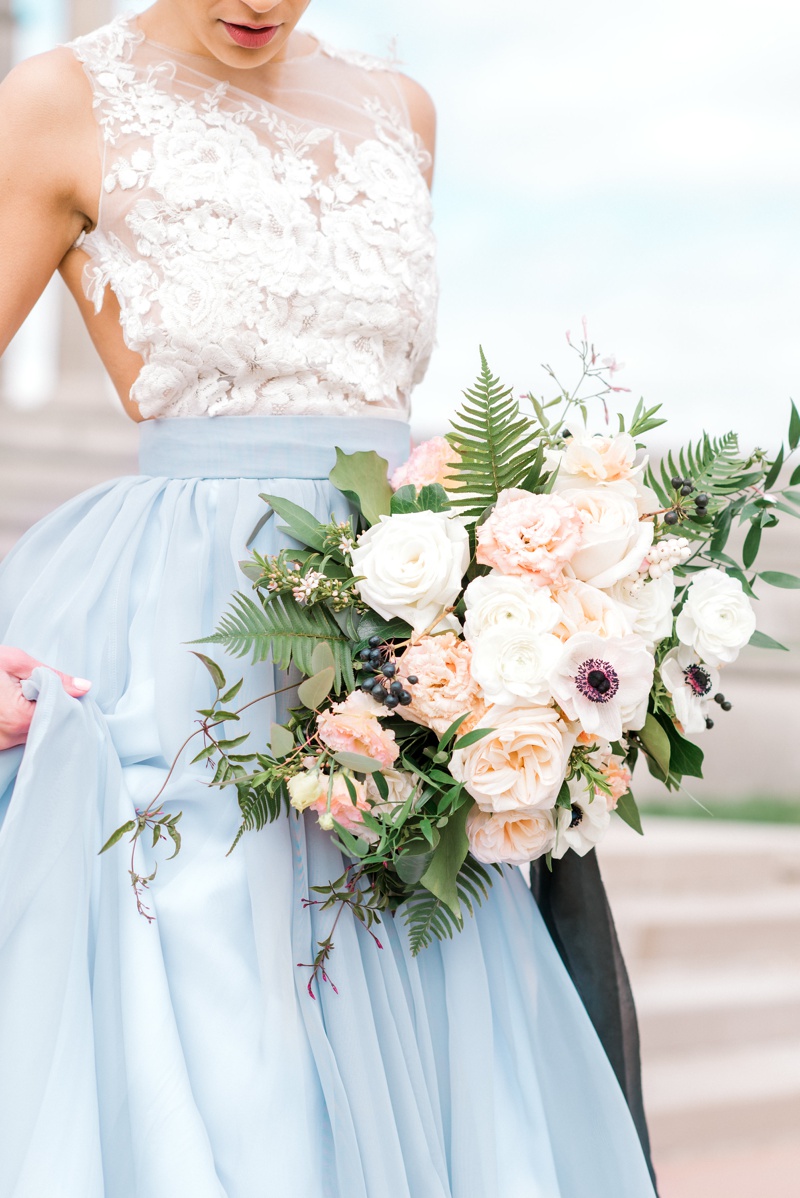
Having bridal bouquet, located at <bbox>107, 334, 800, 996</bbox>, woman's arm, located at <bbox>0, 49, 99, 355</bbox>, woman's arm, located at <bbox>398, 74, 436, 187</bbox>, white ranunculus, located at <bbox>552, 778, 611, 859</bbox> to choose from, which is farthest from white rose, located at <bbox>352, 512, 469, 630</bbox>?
woman's arm, located at <bbox>398, 74, 436, 187</bbox>

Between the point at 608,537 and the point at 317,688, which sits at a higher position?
the point at 608,537

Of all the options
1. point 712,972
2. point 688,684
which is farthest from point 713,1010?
point 688,684

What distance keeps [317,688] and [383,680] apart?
0.06 metres

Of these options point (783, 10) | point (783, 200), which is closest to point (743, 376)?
point (783, 200)

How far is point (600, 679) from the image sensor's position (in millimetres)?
842

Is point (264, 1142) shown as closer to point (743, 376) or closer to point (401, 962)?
point (401, 962)

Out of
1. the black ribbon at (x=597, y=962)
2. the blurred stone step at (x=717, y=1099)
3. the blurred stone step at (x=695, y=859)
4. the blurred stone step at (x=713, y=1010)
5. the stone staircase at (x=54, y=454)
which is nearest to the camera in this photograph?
the black ribbon at (x=597, y=962)

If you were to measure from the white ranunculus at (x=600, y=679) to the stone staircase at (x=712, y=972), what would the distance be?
5.53 ft

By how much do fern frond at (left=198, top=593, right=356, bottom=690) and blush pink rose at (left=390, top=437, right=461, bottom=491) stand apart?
15 cm

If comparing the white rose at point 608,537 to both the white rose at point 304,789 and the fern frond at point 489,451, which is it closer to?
the fern frond at point 489,451

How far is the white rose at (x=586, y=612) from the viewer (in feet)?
2.88

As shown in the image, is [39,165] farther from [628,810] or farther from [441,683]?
[628,810]

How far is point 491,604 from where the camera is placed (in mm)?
875

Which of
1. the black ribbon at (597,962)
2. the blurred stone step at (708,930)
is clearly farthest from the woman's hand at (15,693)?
the blurred stone step at (708,930)
